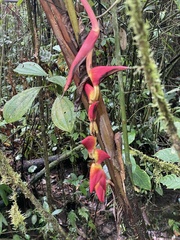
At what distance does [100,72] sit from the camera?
0.43 m

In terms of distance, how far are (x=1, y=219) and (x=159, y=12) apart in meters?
1.21

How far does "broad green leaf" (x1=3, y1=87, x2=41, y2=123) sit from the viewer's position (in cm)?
62

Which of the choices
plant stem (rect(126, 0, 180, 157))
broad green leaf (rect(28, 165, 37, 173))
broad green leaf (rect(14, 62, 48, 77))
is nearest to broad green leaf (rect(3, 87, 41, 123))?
broad green leaf (rect(14, 62, 48, 77))

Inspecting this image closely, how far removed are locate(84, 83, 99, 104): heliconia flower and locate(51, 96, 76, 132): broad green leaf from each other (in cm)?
14

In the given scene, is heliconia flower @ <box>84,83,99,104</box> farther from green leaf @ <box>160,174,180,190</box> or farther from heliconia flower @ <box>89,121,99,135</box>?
green leaf @ <box>160,174,180,190</box>

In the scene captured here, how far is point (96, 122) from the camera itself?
0.52 m

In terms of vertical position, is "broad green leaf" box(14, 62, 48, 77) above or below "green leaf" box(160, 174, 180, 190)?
above

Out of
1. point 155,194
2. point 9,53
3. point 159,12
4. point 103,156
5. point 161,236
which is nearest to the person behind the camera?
point 103,156

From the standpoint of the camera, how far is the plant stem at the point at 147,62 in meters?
0.17

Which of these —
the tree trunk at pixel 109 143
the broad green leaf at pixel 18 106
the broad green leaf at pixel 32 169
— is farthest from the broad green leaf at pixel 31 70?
the broad green leaf at pixel 32 169

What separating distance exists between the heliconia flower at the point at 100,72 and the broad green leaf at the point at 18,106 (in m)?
0.22

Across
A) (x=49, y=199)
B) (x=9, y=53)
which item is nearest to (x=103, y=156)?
(x=49, y=199)

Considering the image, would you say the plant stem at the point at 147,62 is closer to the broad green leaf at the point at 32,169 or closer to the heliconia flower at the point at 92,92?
the heliconia flower at the point at 92,92

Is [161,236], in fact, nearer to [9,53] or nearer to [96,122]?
[96,122]
